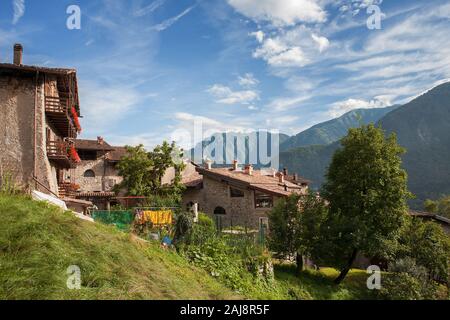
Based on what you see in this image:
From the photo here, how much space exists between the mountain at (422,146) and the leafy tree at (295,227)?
211ft

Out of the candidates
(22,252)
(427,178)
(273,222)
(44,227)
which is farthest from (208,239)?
(427,178)

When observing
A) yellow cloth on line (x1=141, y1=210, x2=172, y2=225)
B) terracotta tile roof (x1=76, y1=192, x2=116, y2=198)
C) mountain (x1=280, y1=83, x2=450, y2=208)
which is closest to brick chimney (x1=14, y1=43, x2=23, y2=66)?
yellow cloth on line (x1=141, y1=210, x2=172, y2=225)

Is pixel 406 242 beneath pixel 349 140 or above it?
beneath

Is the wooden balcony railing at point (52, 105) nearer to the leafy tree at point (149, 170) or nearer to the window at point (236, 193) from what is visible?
the leafy tree at point (149, 170)

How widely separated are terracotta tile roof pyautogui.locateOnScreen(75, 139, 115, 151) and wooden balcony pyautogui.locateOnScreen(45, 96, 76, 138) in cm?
1640

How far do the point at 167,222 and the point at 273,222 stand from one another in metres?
5.83

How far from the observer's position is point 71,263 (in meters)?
8.11

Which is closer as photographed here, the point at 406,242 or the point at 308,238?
the point at 308,238

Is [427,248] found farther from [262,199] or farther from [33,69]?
[33,69]

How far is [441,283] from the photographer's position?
24656 millimetres

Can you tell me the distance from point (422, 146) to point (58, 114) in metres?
139

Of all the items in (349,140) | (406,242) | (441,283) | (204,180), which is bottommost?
(441,283)
